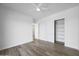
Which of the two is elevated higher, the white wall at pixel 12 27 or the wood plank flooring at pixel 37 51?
the white wall at pixel 12 27

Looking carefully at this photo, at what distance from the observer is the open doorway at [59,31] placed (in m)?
3.59

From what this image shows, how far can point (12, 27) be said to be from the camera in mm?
2936

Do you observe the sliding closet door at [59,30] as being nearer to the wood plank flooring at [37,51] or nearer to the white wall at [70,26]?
the white wall at [70,26]

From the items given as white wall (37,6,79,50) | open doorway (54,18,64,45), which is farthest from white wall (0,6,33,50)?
open doorway (54,18,64,45)

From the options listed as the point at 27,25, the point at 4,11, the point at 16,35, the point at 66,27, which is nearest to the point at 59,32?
the point at 66,27

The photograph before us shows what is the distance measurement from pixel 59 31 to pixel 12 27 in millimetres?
2435

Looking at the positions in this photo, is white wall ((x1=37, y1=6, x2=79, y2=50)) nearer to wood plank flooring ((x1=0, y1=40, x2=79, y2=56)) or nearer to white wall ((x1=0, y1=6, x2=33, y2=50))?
wood plank flooring ((x1=0, y1=40, x2=79, y2=56))

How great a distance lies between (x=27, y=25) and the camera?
385 cm

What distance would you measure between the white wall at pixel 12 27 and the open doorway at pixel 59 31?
160cm

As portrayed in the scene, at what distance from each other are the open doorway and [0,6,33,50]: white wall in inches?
63.0

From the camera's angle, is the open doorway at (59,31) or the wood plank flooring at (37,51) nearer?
the wood plank flooring at (37,51)

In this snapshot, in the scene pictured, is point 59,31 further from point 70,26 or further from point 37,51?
point 37,51

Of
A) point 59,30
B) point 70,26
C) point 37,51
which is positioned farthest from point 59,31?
point 37,51

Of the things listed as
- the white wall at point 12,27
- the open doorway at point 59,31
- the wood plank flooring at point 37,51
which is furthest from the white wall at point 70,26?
the white wall at point 12,27
